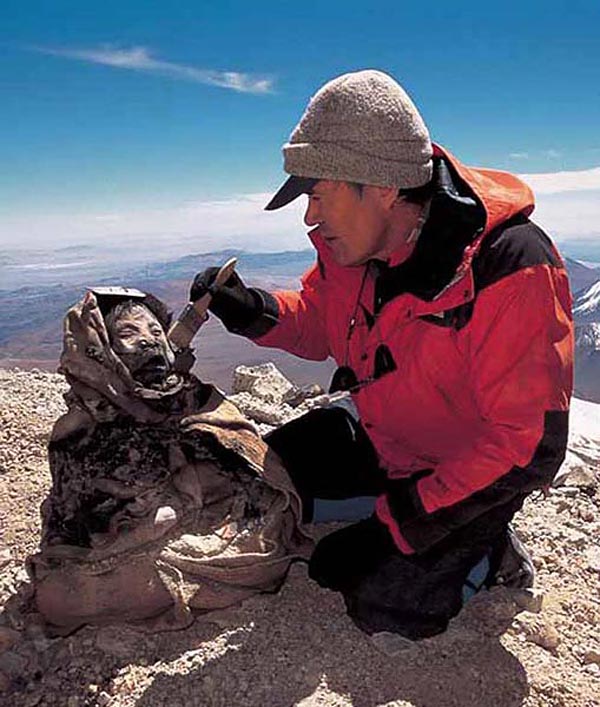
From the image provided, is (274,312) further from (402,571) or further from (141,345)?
(402,571)

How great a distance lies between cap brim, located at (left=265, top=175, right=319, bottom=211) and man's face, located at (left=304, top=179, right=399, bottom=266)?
0.10 ft

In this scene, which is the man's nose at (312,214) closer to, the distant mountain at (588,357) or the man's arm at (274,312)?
the man's arm at (274,312)

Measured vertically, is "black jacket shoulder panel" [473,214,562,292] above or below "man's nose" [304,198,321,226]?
below

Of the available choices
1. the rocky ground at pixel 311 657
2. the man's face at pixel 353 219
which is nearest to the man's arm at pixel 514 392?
the man's face at pixel 353 219

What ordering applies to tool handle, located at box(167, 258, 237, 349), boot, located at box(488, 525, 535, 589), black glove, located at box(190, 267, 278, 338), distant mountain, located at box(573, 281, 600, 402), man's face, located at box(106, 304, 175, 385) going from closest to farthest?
man's face, located at box(106, 304, 175, 385)
tool handle, located at box(167, 258, 237, 349)
boot, located at box(488, 525, 535, 589)
black glove, located at box(190, 267, 278, 338)
distant mountain, located at box(573, 281, 600, 402)

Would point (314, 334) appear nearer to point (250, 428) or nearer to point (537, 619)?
point (250, 428)

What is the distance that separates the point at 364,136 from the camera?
2.72 metres

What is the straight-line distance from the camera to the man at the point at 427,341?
271 centimetres

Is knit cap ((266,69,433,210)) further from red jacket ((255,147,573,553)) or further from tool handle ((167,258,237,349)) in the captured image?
tool handle ((167,258,237,349))

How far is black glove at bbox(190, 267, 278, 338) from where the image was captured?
3646 mm

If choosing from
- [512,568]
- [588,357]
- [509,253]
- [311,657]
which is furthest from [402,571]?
[588,357]

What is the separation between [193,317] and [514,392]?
162 cm

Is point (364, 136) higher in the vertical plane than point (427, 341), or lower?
higher

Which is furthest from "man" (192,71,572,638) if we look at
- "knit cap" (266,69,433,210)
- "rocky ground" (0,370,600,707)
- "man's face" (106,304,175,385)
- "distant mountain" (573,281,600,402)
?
"distant mountain" (573,281,600,402)
